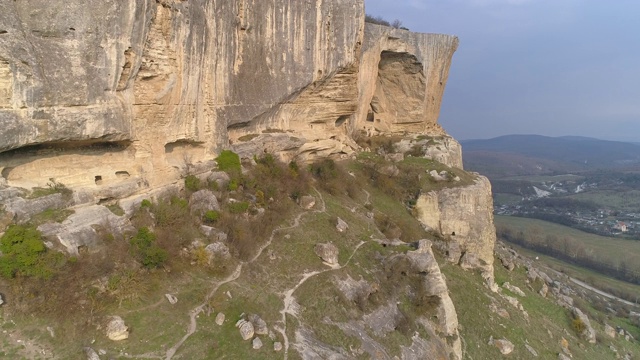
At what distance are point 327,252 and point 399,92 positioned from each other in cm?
2195

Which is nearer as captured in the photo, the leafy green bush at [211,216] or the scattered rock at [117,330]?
the scattered rock at [117,330]

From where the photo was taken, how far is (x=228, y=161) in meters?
20.2

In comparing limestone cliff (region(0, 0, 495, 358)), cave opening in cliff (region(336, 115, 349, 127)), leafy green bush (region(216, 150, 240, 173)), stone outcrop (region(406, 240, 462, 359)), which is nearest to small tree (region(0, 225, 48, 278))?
limestone cliff (region(0, 0, 495, 358))

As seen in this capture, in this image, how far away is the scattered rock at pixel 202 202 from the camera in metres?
16.8

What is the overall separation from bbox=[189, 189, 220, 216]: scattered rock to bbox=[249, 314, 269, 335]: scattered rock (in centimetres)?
552

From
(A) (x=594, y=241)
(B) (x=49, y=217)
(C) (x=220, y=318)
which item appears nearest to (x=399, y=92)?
(C) (x=220, y=318)

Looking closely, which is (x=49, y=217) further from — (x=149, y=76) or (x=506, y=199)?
(x=506, y=199)

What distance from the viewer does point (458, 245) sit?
25188mm

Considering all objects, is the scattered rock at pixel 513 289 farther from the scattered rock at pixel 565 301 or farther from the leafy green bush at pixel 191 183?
the leafy green bush at pixel 191 183

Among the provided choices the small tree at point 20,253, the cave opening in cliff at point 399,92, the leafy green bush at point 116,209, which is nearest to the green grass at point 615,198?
the cave opening in cliff at point 399,92

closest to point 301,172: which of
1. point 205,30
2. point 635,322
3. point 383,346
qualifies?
point 205,30

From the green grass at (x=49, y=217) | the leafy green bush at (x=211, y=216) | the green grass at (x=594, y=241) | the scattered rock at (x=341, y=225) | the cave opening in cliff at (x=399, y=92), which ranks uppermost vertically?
the cave opening in cliff at (x=399, y=92)

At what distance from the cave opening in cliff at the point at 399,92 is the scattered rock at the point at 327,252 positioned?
20688 mm

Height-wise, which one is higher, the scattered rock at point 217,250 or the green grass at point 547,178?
the scattered rock at point 217,250
